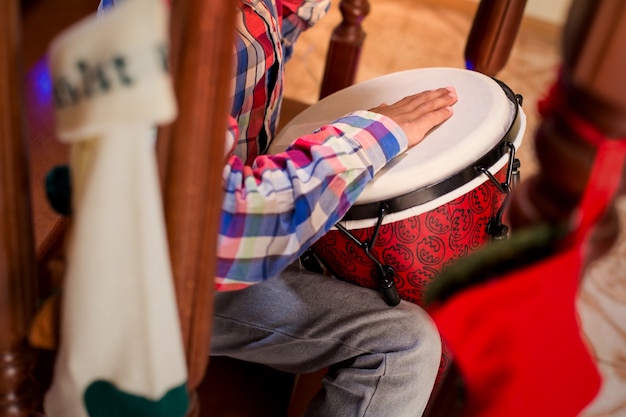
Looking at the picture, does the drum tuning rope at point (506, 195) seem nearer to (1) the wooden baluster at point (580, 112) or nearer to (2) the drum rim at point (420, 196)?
(2) the drum rim at point (420, 196)

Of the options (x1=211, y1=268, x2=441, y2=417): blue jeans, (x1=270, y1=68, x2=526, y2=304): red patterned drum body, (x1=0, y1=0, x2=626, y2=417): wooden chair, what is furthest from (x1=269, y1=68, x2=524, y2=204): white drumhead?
(x1=0, y1=0, x2=626, y2=417): wooden chair

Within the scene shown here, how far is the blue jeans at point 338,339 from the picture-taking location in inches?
27.5

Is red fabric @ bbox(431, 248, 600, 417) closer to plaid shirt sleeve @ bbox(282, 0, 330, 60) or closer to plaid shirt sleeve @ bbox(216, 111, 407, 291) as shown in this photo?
plaid shirt sleeve @ bbox(216, 111, 407, 291)

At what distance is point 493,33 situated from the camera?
1013mm

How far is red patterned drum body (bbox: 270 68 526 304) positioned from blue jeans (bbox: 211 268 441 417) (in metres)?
0.04

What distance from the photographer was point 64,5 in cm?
142

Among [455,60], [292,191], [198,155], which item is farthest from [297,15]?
[455,60]

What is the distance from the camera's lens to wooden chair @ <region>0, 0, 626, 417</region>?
1.08 ft

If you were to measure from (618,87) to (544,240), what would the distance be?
0.10m

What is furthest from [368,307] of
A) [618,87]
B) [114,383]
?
[618,87]

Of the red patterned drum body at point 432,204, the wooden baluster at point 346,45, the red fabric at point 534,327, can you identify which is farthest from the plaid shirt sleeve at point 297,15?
the red fabric at point 534,327

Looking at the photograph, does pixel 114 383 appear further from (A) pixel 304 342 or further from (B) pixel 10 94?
(A) pixel 304 342

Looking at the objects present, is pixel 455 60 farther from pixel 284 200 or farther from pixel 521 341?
pixel 521 341

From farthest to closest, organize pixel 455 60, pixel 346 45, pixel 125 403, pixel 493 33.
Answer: pixel 455 60 < pixel 346 45 < pixel 493 33 < pixel 125 403
